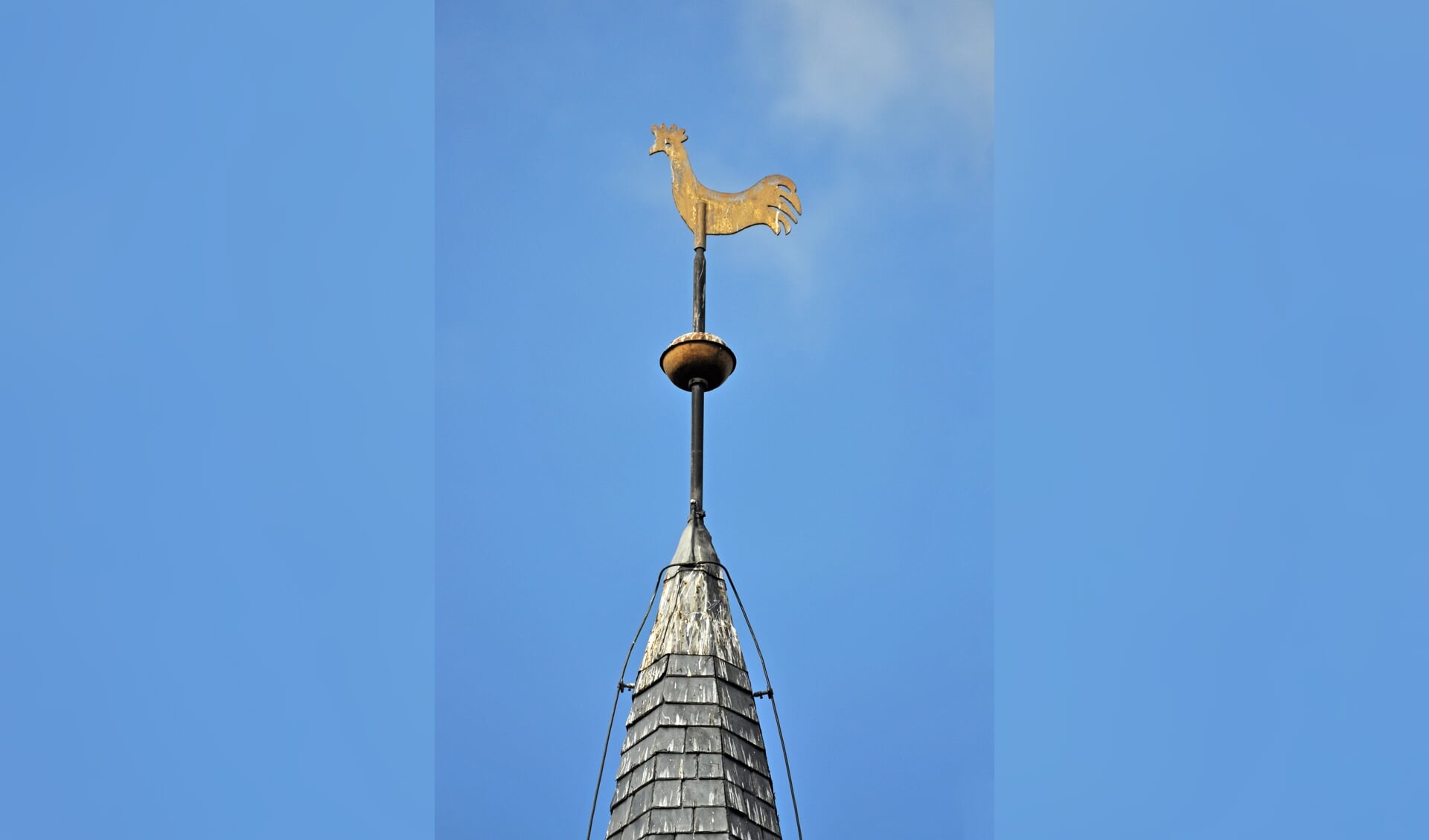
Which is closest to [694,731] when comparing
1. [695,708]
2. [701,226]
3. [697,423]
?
[695,708]

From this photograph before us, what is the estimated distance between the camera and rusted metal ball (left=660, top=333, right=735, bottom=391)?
31.2 feet

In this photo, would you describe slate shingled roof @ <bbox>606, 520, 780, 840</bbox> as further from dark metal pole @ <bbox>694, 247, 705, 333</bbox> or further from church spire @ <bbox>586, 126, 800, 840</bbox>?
dark metal pole @ <bbox>694, 247, 705, 333</bbox>

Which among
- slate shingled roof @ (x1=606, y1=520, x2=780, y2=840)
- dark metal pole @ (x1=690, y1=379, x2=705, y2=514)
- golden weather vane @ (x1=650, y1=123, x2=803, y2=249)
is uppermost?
golden weather vane @ (x1=650, y1=123, x2=803, y2=249)

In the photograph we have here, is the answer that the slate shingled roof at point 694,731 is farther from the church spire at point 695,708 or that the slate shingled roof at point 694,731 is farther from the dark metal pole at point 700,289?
the dark metal pole at point 700,289

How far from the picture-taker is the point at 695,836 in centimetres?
765

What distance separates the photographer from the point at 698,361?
9.55 m

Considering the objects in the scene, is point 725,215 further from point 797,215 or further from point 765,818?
point 765,818

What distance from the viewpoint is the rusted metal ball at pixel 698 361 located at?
375 inches

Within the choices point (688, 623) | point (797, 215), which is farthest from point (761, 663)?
point (797, 215)

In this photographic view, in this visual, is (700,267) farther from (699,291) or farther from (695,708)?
(695,708)

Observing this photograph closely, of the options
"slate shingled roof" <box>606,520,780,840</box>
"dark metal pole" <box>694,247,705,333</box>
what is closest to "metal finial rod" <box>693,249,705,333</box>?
"dark metal pole" <box>694,247,705,333</box>

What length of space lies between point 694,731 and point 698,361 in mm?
2343

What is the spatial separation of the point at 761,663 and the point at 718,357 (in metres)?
1.82

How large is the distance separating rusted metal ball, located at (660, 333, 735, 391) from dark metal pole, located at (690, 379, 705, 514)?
0.06 metres
